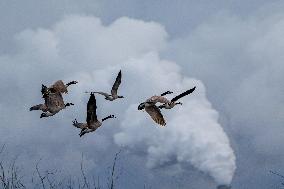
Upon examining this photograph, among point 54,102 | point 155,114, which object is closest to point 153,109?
point 155,114

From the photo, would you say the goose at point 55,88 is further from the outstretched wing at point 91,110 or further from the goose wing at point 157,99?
Result: the goose wing at point 157,99

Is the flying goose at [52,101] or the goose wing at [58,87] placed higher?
the goose wing at [58,87]

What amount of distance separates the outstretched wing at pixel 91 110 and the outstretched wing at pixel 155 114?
6.66 ft

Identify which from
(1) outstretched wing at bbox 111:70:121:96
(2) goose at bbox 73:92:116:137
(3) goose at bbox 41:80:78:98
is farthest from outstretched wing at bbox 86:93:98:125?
(1) outstretched wing at bbox 111:70:121:96

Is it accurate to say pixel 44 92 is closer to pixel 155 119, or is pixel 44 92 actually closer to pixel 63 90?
pixel 63 90

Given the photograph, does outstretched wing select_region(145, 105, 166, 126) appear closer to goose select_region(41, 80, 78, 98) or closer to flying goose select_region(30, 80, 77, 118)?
flying goose select_region(30, 80, 77, 118)

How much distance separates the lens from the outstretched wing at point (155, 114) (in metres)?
18.1

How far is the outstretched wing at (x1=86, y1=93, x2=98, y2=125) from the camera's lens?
16.3 metres

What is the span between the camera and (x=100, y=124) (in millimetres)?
19719

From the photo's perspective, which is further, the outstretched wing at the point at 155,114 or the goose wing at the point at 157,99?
the goose wing at the point at 157,99

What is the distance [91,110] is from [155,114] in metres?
2.56

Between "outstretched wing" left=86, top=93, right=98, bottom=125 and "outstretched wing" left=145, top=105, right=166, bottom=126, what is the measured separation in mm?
2030

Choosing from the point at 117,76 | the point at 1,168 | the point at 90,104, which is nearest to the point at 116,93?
the point at 117,76

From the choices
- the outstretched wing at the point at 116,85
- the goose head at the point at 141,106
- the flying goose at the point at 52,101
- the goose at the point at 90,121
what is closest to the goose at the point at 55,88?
the flying goose at the point at 52,101
